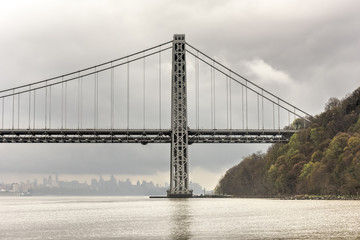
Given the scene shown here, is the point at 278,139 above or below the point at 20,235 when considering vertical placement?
above

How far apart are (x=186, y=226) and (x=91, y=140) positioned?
221ft

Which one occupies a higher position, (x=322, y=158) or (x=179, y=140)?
(x=179, y=140)

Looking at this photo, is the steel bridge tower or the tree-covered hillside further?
the steel bridge tower

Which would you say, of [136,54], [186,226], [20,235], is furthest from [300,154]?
[20,235]

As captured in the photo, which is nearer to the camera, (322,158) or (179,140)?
(322,158)

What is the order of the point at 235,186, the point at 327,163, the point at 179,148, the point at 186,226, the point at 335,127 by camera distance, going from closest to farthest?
the point at 186,226 < the point at 327,163 < the point at 335,127 < the point at 179,148 < the point at 235,186

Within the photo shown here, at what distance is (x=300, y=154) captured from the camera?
9625 cm

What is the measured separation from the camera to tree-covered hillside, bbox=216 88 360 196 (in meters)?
77.8

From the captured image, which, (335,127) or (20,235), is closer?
(20,235)

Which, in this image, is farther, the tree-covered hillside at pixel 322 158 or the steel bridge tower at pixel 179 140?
the steel bridge tower at pixel 179 140

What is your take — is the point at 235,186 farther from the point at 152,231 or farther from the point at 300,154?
the point at 152,231

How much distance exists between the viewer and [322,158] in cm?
8519

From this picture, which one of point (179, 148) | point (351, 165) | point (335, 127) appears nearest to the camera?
point (351, 165)

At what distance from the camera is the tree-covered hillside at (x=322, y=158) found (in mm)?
77750
